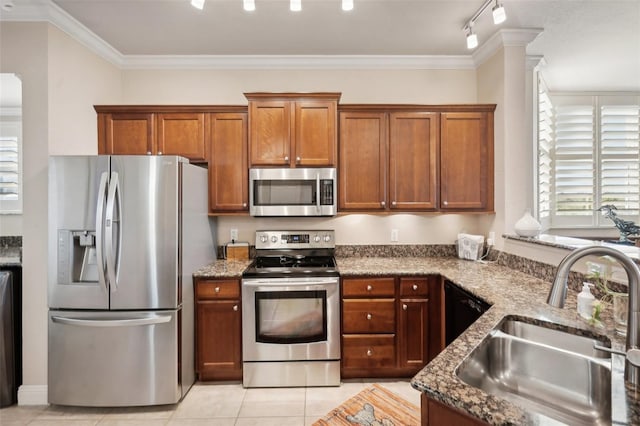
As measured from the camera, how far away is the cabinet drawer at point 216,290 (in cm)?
263

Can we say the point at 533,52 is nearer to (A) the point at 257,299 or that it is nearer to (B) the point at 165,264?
(A) the point at 257,299

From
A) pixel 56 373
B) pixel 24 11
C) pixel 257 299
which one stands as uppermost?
pixel 24 11

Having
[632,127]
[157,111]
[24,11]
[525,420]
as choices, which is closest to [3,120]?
[24,11]

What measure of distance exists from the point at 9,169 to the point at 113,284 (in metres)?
2.34

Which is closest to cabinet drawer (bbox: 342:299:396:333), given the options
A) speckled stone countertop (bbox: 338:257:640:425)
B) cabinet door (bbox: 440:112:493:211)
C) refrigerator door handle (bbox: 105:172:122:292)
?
speckled stone countertop (bbox: 338:257:640:425)

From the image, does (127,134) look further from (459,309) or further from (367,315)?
(459,309)

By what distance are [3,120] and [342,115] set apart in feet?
12.0

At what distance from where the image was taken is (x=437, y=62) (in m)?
3.30

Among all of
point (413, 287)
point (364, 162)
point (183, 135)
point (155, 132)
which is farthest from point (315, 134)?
point (413, 287)

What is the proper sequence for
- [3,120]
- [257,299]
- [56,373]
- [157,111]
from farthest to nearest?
[3,120] < [157,111] < [257,299] < [56,373]

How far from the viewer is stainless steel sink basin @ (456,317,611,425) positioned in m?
1.08

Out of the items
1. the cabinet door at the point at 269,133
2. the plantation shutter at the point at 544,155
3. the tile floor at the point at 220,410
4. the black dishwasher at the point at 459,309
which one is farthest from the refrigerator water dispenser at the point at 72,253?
the plantation shutter at the point at 544,155

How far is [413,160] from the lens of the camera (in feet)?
9.98

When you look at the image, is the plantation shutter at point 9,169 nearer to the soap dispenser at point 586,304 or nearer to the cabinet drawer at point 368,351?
the cabinet drawer at point 368,351
